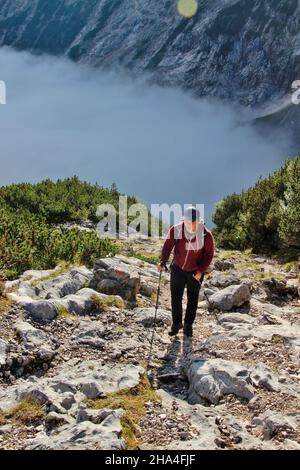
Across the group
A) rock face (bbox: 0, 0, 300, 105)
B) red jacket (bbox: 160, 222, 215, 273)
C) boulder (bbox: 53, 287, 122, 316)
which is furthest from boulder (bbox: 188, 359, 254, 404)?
rock face (bbox: 0, 0, 300, 105)

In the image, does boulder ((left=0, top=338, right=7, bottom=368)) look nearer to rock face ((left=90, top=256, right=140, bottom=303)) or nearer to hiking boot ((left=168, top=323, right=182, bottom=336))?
hiking boot ((left=168, top=323, right=182, bottom=336))

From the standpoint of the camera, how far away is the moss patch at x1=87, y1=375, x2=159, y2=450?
547 centimetres

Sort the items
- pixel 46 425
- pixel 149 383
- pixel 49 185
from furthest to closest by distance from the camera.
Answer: pixel 49 185 < pixel 149 383 < pixel 46 425

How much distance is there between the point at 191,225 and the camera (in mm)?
8766

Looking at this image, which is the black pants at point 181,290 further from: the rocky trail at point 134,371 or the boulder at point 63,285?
the boulder at point 63,285

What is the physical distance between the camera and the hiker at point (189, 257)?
8859 mm

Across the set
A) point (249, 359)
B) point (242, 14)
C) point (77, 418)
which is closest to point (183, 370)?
point (249, 359)

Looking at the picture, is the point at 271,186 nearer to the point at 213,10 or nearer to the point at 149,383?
the point at 149,383

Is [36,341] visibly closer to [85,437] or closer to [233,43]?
[85,437]

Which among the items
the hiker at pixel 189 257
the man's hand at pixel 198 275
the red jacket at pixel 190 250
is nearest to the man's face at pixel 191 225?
the hiker at pixel 189 257

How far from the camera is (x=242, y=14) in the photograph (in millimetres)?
171125

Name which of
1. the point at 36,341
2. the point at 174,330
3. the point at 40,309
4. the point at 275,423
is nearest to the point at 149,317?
the point at 174,330

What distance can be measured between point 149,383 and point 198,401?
0.76 m

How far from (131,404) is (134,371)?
1.03 meters
